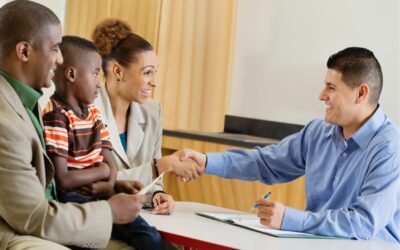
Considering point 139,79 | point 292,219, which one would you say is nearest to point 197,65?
point 139,79

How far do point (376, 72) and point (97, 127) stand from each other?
993 millimetres

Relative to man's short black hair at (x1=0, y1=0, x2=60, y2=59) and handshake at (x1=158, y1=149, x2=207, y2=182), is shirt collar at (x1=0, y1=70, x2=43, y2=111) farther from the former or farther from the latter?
handshake at (x1=158, y1=149, x2=207, y2=182)

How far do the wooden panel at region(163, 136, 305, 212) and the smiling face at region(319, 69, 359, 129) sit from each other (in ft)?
3.39

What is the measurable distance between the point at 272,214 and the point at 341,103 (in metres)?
0.52

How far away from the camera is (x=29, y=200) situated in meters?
1.84

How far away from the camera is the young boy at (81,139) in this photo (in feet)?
7.29

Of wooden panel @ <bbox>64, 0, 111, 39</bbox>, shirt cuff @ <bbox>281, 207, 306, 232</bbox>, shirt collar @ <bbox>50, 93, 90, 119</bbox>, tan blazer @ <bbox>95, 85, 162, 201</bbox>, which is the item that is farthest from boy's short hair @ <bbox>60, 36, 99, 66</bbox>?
wooden panel @ <bbox>64, 0, 111, 39</bbox>

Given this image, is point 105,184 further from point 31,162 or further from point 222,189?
point 222,189

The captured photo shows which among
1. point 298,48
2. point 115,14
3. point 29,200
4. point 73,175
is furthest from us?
point 115,14

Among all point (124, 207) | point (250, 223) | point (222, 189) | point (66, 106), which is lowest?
point (222, 189)

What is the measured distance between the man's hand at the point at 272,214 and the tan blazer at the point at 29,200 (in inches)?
21.2

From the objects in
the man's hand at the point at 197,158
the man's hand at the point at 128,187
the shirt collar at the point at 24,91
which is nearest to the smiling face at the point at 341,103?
the man's hand at the point at 197,158

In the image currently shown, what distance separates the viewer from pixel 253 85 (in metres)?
4.47

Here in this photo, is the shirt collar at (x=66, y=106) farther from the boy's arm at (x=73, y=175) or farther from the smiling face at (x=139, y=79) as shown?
the smiling face at (x=139, y=79)
